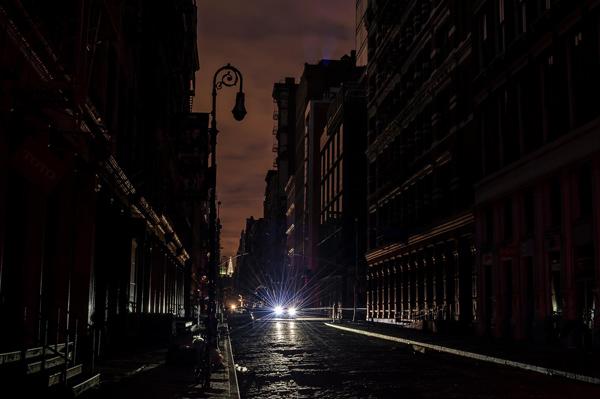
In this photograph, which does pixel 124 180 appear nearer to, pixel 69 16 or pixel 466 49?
pixel 69 16

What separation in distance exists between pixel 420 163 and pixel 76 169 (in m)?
36.4

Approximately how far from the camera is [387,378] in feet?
58.1

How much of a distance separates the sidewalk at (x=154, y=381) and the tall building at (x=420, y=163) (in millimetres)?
25673

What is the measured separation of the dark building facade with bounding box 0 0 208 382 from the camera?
1326 cm

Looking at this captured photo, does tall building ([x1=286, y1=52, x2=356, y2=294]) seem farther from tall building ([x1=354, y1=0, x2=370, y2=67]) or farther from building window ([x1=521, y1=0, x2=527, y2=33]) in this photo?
building window ([x1=521, y1=0, x2=527, y2=33])

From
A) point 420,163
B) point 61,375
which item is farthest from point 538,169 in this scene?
point 61,375

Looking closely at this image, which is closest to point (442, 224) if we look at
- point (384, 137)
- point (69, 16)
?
point (384, 137)

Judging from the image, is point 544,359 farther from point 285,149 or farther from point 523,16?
point 285,149

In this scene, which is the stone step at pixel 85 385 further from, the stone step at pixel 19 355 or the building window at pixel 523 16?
the building window at pixel 523 16

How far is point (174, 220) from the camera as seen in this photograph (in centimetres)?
5188

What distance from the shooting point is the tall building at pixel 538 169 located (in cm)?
2811

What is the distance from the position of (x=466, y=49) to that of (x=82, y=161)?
93.3 feet

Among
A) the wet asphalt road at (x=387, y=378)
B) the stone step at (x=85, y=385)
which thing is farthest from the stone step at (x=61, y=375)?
the wet asphalt road at (x=387, y=378)

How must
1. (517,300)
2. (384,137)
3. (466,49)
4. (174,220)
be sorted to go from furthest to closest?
(384,137), (174,220), (466,49), (517,300)
